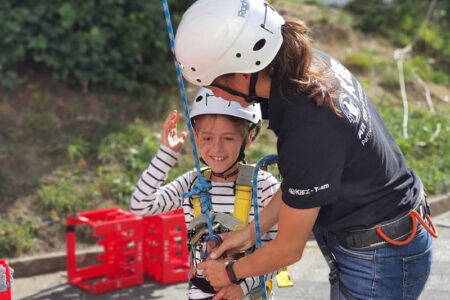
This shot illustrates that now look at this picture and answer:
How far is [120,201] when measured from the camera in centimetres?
704

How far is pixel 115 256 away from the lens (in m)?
6.03

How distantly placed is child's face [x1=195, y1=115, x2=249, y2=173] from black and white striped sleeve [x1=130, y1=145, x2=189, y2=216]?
190 millimetres

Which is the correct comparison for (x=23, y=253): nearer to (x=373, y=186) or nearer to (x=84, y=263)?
(x=84, y=263)

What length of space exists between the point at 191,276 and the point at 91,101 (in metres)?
4.88

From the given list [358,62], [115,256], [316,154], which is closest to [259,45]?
[316,154]

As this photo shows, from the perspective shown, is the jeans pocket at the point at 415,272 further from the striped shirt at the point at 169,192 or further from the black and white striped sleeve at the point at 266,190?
the striped shirt at the point at 169,192

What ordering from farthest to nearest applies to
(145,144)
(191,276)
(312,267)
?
1. (145,144)
2. (312,267)
3. (191,276)

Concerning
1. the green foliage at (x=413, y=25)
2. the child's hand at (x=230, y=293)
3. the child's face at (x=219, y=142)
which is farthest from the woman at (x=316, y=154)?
the green foliage at (x=413, y=25)

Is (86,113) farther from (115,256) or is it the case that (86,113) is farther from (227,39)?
(227,39)

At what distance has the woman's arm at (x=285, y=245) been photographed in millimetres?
2781

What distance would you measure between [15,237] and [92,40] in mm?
2562

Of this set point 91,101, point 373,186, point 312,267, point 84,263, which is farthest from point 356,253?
point 91,101

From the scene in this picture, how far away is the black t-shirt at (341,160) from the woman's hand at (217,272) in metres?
0.45

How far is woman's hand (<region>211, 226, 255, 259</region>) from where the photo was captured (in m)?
3.32
